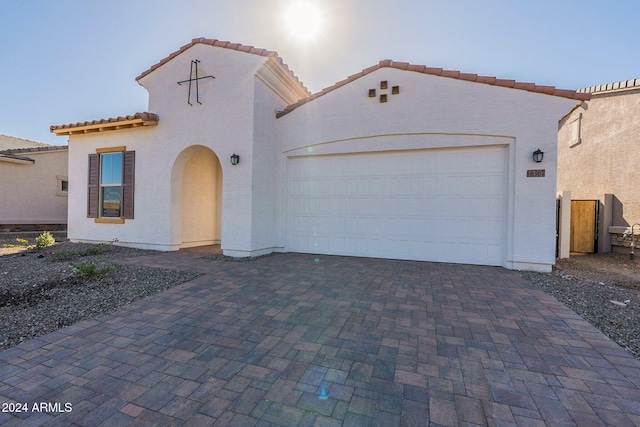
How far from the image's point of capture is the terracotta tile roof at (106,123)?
25.3 feet

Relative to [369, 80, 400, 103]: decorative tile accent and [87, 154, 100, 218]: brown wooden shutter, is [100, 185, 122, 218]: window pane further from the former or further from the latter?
[369, 80, 400, 103]: decorative tile accent

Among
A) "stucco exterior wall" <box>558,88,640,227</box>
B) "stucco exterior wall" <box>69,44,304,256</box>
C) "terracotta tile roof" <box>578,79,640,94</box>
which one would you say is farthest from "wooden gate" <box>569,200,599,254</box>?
"stucco exterior wall" <box>69,44,304,256</box>

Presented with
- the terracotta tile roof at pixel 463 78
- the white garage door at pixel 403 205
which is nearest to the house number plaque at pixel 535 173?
the white garage door at pixel 403 205

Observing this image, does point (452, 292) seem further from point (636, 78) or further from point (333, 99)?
point (636, 78)

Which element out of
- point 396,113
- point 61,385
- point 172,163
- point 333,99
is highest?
point 333,99

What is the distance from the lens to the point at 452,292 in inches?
171

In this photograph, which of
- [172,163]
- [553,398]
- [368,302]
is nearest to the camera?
[553,398]

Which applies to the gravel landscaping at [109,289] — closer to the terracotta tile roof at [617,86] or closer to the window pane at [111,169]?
the window pane at [111,169]

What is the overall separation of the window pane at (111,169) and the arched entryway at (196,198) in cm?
215

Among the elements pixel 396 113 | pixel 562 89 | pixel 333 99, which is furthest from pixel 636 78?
pixel 333 99

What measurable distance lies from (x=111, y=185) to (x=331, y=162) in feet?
23.4

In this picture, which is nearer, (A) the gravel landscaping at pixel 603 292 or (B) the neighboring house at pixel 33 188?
(A) the gravel landscaping at pixel 603 292

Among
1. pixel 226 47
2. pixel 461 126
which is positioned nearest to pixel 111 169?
pixel 226 47

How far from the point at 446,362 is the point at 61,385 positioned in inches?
124
